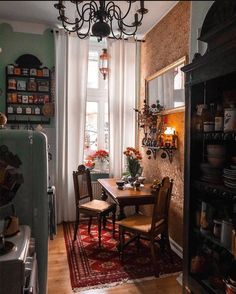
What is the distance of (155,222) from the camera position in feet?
6.48

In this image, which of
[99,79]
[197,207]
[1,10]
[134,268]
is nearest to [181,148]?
[197,207]

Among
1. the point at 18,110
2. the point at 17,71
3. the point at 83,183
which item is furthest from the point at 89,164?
the point at 17,71

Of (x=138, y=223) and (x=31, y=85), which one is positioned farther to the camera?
(x=31, y=85)

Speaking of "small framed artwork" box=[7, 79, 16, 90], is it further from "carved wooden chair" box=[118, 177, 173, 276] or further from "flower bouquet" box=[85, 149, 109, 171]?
"carved wooden chair" box=[118, 177, 173, 276]

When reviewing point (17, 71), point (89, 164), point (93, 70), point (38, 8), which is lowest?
point (89, 164)

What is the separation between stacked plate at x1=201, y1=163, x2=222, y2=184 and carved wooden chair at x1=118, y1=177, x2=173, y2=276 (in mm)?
573

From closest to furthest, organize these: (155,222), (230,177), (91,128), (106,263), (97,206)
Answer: (230,177) → (155,222) → (106,263) → (97,206) → (91,128)

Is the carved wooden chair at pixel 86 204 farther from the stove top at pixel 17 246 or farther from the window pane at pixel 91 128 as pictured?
the stove top at pixel 17 246

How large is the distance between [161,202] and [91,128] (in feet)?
5.62

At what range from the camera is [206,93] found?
1.41 meters

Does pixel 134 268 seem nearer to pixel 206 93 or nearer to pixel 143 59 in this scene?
pixel 206 93

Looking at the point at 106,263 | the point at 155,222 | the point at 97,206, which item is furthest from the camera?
the point at 97,206

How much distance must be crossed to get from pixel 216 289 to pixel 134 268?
0.91 meters

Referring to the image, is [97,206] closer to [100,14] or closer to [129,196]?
[129,196]
